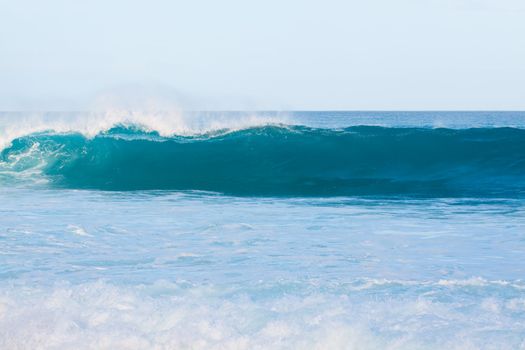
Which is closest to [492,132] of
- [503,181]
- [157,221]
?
[503,181]

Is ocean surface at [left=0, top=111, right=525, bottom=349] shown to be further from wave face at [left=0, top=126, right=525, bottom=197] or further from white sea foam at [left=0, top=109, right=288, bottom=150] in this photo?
white sea foam at [left=0, top=109, right=288, bottom=150]

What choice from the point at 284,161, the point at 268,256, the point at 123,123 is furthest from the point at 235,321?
the point at 123,123

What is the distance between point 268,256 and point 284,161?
1033cm

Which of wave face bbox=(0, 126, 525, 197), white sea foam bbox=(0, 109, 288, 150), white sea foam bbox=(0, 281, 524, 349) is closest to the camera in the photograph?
white sea foam bbox=(0, 281, 524, 349)

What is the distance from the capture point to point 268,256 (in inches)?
247

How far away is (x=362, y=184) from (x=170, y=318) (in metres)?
9.81

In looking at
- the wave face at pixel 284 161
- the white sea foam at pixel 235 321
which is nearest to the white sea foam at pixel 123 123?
the wave face at pixel 284 161

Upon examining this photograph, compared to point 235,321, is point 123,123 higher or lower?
higher

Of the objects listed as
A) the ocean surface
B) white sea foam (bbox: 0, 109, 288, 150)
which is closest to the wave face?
the ocean surface

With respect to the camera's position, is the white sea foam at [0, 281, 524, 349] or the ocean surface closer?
the white sea foam at [0, 281, 524, 349]

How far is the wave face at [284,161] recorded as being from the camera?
13.9 metres

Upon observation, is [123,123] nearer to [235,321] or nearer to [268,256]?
[268,256]

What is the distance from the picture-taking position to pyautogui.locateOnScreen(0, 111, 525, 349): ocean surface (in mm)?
4266

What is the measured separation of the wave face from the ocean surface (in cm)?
10
